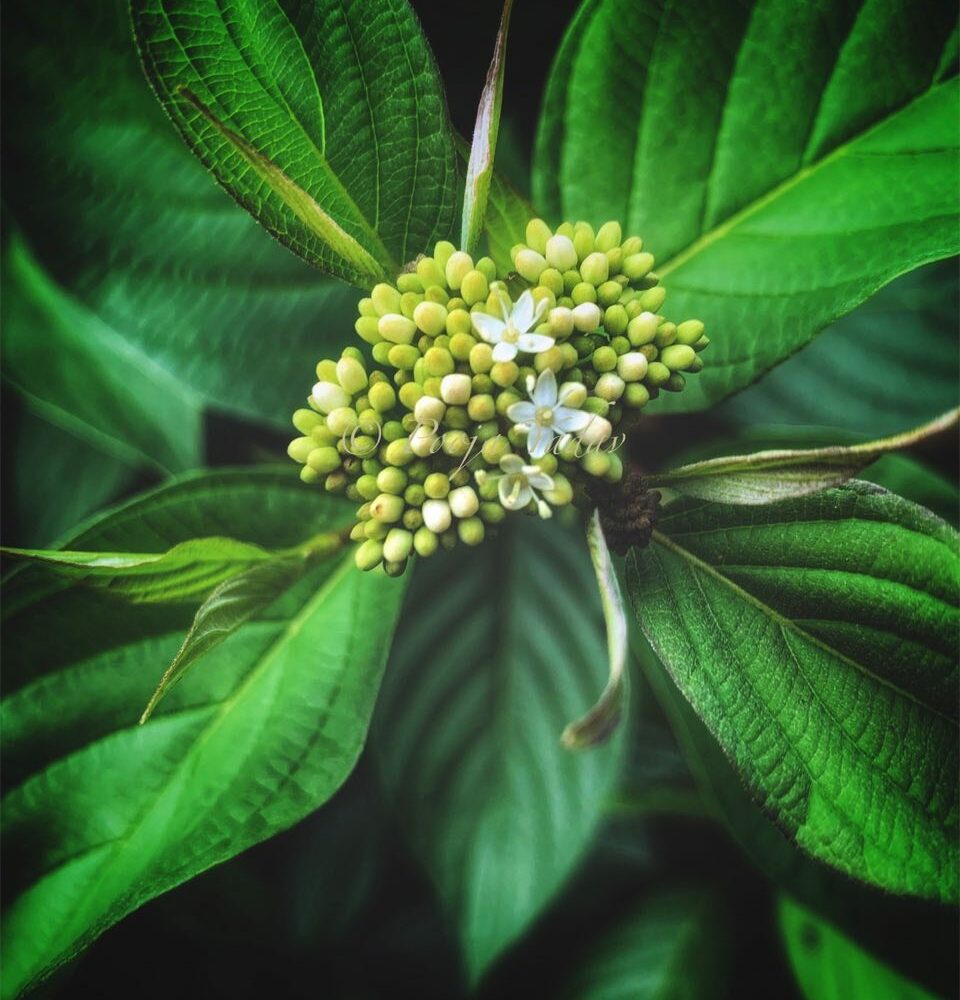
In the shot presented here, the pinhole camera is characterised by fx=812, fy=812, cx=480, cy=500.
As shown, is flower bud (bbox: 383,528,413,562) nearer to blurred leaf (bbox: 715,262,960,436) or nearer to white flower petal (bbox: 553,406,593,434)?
white flower petal (bbox: 553,406,593,434)

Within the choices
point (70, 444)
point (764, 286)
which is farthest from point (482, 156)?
point (70, 444)

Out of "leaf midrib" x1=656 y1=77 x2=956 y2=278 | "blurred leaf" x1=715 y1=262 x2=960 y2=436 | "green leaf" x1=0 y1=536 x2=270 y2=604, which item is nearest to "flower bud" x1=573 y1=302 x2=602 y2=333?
"leaf midrib" x1=656 y1=77 x2=956 y2=278

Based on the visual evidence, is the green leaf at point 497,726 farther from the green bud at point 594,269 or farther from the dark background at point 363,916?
the green bud at point 594,269

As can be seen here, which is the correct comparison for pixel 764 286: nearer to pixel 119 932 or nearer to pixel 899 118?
pixel 899 118

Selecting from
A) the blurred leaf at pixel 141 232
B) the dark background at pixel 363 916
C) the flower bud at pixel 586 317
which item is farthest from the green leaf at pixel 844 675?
the dark background at pixel 363 916

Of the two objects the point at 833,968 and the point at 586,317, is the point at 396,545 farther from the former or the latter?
the point at 833,968

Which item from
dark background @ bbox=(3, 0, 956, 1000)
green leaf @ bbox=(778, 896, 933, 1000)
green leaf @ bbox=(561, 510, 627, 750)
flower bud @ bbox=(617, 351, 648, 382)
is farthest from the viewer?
dark background @ bbox=(3, 0, 956, 1000)
